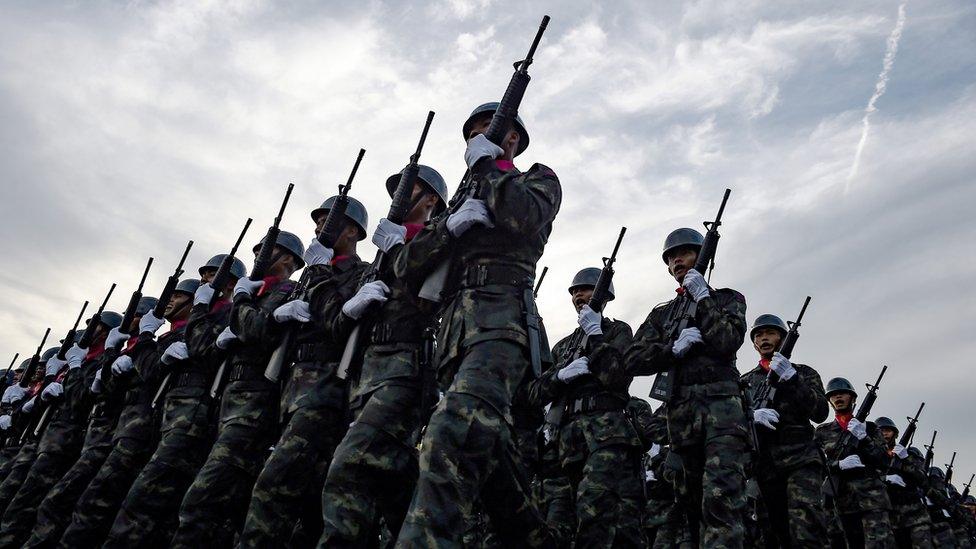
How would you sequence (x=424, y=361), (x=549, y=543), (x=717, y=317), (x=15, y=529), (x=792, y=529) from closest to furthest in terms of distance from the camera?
(x=549, y=543) → (x=424, y=361) → (x=717, y=317) → (x=792, y=529) → (x=15, y=529)

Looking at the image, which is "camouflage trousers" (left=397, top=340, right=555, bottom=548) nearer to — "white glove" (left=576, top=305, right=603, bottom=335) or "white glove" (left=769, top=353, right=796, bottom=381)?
"white glove" (left=576, top=305, right=603, bottom=335)

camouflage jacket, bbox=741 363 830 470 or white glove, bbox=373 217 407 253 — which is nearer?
white glove, bbox=373 217 407 253

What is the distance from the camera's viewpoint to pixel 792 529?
705 centimetres

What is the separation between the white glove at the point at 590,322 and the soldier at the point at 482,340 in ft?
10.0

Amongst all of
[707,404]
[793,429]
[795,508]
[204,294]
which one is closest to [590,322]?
[707,404]

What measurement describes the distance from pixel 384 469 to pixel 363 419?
1.00 ft

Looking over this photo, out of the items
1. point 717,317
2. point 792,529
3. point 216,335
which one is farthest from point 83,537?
point 792,529

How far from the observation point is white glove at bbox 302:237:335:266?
19.6 ft

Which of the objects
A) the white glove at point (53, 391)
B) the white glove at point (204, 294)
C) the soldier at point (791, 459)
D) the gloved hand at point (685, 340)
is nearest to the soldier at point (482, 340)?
the gloved hand at point (685, 340)

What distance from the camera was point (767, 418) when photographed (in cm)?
755

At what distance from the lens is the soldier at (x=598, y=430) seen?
237 inches

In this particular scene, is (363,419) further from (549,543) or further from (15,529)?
(15,529)

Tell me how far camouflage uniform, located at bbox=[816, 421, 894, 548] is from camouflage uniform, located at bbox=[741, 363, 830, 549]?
282cm

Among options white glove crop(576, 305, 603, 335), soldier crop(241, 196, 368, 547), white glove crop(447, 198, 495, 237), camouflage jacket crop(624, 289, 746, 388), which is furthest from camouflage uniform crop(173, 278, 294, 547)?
camouflage jacket crop(624, 289, 746, 388)
